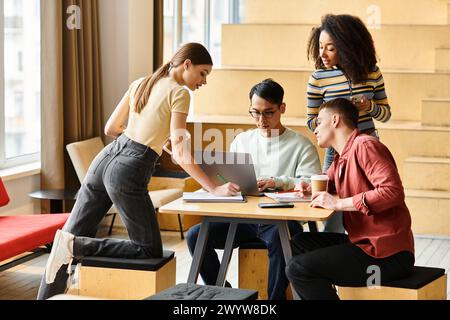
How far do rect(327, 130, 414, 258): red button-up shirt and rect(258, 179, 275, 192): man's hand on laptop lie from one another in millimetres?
494

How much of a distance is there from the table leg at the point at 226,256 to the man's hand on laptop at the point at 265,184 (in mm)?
205

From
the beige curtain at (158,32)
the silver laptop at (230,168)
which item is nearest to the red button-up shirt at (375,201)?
the silver laptop at (230,168)

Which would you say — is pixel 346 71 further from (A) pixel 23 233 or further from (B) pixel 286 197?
(A) pixel 23 233

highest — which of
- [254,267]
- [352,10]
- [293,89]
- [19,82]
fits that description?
[352,10]

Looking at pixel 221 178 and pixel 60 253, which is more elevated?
pixel 221 178

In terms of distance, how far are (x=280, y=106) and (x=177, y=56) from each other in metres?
0.60

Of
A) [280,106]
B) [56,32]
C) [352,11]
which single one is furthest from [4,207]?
[352,11]

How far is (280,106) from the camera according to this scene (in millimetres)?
3893

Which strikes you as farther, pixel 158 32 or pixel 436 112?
pixel 158 32

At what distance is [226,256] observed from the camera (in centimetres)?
366

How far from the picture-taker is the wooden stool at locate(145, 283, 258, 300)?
2.88 metres

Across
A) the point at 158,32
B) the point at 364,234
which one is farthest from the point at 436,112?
the point at 364,234

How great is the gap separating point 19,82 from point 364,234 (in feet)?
10.3
